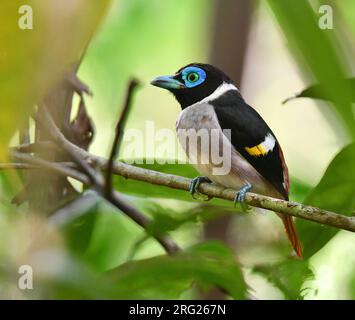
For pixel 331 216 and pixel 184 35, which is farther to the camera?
pixel 184 35

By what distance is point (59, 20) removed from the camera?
0.82 ft

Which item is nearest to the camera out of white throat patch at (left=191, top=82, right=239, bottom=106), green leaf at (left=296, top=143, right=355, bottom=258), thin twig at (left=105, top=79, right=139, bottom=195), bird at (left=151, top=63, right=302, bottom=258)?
thin twig at (left=105, top=79, right=139, bottom=195)

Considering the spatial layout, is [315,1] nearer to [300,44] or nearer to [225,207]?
[300,44]

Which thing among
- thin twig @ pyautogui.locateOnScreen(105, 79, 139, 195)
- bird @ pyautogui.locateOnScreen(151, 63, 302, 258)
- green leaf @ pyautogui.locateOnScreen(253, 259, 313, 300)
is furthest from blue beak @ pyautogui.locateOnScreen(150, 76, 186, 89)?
thin twig @ pyautogui.locateOnScreen(105, 79, 139, 195)

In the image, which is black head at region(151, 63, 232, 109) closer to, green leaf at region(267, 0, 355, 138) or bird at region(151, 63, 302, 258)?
bird at region(151, 63, 302, 258)

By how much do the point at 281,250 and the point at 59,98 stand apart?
24.9 inches

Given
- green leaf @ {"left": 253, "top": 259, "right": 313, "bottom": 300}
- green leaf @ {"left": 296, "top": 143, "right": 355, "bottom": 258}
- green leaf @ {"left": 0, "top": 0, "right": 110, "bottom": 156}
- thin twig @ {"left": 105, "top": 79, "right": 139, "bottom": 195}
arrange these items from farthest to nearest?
green leaf @ {"left": 253, "top": 259, "right": 313, "bottom": 300}, green leaf @ {"left": 296, "top": 143, "right": 355, "bottom": 258}, thin twig @ {"left": 105, "top": 79, "right": 139, "bottom": 195}, green leaf @ {"left": 0, "top": 0, "right": 110, "bottom": 156}

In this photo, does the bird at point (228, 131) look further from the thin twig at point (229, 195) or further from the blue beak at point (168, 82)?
the thin twig at point (229, 195)

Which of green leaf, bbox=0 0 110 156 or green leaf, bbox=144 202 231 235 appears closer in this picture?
green leaf, bbox=0 0 110 156

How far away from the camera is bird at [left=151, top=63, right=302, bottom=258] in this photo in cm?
121

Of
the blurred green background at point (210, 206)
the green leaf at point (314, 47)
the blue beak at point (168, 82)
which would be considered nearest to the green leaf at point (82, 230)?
the blurred green background at point (210, 206)
